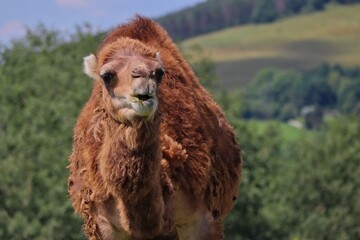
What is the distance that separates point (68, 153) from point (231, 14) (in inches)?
5640

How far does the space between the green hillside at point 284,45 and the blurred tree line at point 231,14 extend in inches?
127

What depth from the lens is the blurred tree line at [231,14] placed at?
169875 millimetres

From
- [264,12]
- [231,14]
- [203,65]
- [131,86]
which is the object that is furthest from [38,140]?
[264,12]

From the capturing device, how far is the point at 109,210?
9.97m

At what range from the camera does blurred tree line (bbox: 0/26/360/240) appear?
38.7 m

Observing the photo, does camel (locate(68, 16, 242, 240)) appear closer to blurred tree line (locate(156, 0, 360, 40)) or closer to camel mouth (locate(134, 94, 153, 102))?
camel mouth (locate(134, 94, 153, 102))

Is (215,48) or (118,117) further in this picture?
(215,48)

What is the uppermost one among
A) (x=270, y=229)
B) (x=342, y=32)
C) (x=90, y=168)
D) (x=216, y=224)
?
(x=90, y=168)

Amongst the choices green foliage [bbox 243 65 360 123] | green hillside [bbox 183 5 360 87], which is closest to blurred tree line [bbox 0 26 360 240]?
green foliage [bbox 243 65 360 123]

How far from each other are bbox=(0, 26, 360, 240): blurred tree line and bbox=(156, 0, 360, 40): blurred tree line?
95.3 meters

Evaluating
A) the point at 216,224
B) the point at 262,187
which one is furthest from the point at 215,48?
the point at 216,224

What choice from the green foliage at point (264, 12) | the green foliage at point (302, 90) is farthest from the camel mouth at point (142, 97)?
the green foliage at point (264, 12)

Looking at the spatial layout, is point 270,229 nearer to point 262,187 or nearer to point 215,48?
point 262,187

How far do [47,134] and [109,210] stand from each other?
33.3 meters
